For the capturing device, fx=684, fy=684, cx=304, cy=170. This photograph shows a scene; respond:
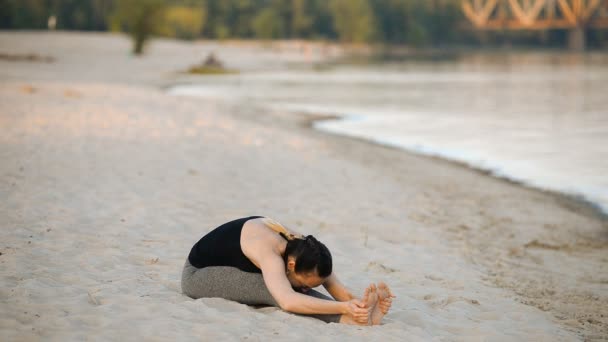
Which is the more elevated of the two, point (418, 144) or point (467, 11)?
point (467, 11)

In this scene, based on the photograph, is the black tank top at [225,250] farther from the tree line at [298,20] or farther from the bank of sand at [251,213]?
the tree line at [298,20]

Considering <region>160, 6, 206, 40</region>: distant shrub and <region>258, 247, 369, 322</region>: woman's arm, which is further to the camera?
<region>160, 6, 206, 40</region>: distant shrub

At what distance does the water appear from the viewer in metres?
12.1

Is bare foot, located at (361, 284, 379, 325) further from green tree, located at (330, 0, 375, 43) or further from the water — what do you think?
green tree, located at (330, 0, 375, 43)

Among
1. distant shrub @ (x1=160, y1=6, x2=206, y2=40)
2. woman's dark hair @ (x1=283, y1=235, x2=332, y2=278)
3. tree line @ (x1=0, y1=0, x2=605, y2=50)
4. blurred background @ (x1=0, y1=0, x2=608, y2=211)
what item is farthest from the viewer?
distant shrub @ (x1=160, y1=6, x2=206, y2=40)

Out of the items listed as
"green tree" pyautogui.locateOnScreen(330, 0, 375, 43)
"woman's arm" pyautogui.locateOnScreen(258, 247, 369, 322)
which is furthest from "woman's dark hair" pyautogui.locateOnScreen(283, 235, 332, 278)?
"green tree" pyautogui.locateOnScreen(330, 0, 375, 43)

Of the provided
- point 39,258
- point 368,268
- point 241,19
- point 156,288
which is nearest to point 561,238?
point 368,268

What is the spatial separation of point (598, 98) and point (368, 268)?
2353cm

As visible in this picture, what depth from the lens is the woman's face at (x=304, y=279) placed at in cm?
396

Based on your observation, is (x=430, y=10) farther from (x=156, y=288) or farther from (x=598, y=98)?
(x=156, y=288)

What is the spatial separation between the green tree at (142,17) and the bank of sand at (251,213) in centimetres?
3570

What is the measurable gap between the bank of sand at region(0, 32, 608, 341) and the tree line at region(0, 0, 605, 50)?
2363 inches

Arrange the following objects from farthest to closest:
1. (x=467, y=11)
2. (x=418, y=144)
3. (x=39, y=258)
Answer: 1. (x=467, y=11)
2. (x=418, y=144)
3. (x=39, y=258)

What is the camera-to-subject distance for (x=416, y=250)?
6355 millimetres
